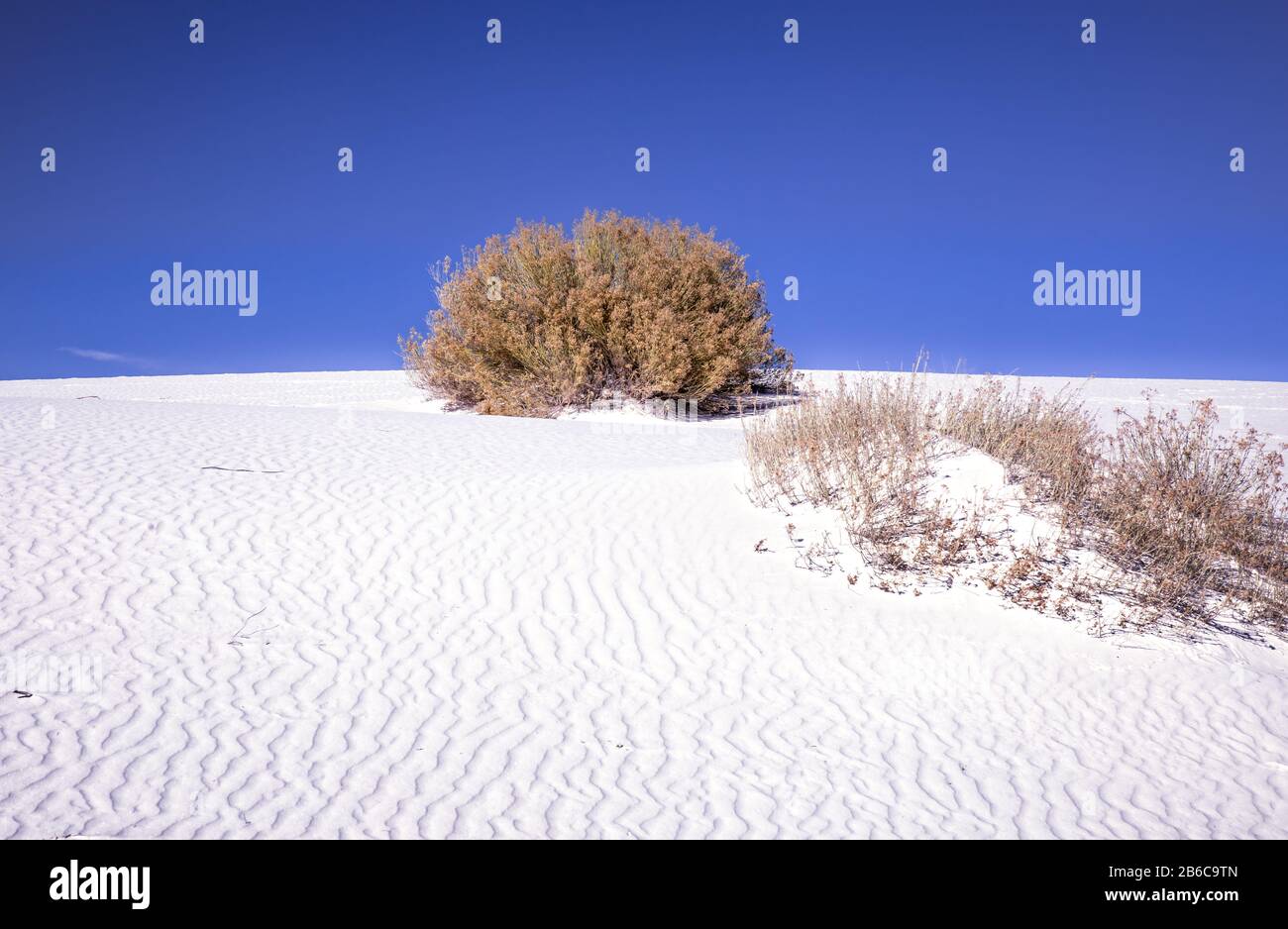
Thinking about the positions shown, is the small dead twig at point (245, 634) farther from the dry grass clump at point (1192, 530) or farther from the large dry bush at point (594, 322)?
the large dry bush at point (594, 322)

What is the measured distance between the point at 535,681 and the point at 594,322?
571 inches

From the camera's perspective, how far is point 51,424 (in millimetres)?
11461

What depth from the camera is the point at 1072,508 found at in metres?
8.23

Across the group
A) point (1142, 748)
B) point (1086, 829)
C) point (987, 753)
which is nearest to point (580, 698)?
point (987, 753)

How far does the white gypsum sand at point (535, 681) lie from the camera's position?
4.39 m

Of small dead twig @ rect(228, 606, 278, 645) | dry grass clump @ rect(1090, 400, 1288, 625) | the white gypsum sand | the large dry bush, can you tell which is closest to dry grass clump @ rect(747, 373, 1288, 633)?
dry grass clump @ rect(1090, 400, 1288, 625)

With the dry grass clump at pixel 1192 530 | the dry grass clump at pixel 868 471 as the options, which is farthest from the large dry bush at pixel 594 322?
the dry grass clump at pixel 1192 530

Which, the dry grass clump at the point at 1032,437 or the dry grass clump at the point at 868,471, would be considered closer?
the dry grass clump at the point at 868,471

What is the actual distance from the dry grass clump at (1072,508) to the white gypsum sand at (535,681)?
0.47 m

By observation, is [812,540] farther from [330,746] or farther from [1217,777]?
[330,746]

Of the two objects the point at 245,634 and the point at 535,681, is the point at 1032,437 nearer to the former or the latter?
the point at 535,681

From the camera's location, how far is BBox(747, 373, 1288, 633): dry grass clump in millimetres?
7312

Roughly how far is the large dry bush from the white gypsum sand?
1011cm
